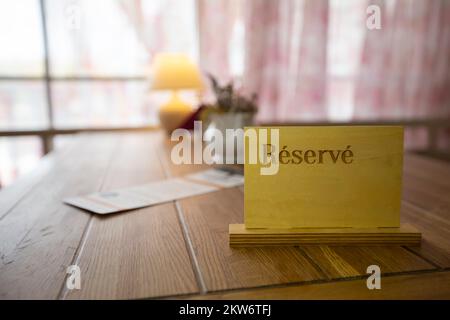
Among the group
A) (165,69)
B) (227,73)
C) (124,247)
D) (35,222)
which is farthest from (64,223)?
(227,73)

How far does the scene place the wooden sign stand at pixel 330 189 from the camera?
0.59 meters

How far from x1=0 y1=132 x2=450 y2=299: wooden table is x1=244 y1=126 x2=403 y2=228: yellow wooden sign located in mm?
61

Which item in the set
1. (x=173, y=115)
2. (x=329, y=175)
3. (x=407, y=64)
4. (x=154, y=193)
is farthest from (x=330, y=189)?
(x=407, y=64)

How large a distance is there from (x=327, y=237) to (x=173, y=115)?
1.54m

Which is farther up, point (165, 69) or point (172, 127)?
point (165, 69)

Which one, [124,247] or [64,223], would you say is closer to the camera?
[124,247]

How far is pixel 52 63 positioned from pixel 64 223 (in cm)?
222

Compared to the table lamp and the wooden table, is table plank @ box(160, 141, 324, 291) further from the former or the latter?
the table lamp

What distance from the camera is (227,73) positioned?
104 inches

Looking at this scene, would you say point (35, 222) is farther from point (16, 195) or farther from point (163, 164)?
point (163, 164)

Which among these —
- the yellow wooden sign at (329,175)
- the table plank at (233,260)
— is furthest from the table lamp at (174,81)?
the yellow wooden sign at (329,175)

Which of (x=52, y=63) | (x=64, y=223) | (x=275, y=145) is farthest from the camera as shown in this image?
(x=52, y=63)
